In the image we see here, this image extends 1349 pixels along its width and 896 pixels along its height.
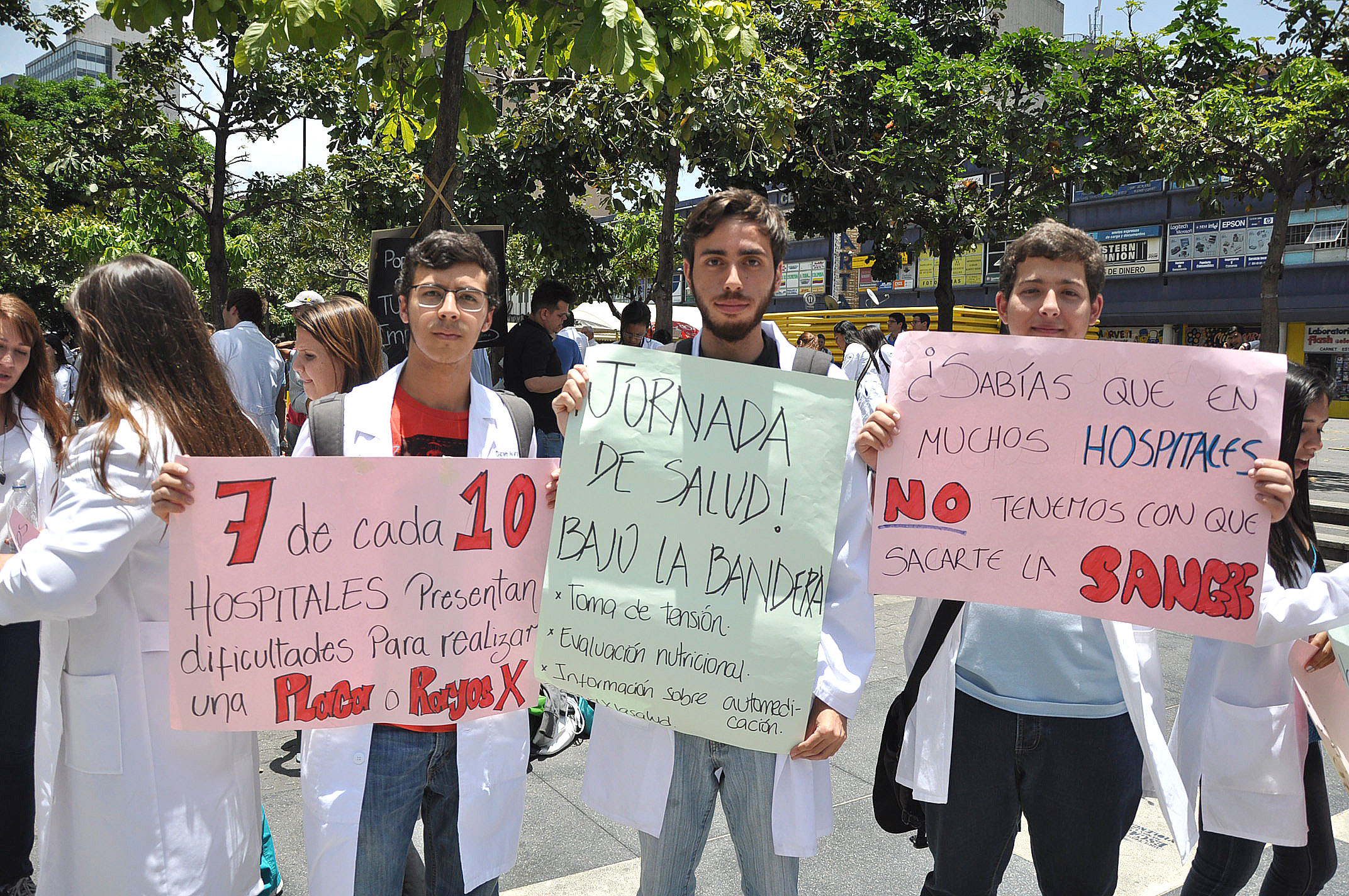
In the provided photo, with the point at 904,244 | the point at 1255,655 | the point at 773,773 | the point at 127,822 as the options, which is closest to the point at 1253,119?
the point at 904,244

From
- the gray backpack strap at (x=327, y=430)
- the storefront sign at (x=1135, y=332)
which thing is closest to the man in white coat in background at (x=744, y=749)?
the gray backpack strap at (x=327, y=430)

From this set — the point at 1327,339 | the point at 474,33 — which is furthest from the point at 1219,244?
the point at 474,33

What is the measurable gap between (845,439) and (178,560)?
1409mm

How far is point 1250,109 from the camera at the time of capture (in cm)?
989

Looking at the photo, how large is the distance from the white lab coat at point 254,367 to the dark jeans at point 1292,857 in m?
5.68

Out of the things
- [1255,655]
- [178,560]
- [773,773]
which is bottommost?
[773,773]

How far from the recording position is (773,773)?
2080 millimetres

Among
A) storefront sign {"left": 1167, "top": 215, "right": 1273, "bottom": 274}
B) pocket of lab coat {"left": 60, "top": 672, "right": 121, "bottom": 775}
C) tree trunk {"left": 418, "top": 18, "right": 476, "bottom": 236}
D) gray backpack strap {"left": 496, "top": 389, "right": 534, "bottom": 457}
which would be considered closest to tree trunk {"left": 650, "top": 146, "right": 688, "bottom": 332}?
tree trunk {"left": 418, "top": 18, "right": 476, "bottom": 236}

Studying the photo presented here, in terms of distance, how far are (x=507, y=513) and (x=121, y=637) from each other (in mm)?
835

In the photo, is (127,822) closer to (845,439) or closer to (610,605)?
(610,605)

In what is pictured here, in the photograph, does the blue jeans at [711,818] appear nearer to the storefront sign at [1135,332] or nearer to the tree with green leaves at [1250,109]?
the tree with green leaves at [1250,109]

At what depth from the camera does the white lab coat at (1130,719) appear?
2.15m

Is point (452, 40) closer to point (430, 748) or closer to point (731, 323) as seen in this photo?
point (731, 323)

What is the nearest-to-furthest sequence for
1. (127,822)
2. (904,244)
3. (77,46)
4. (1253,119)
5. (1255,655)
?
(127,822), (1255,655), (1253,119), (904,244), (77,46)
